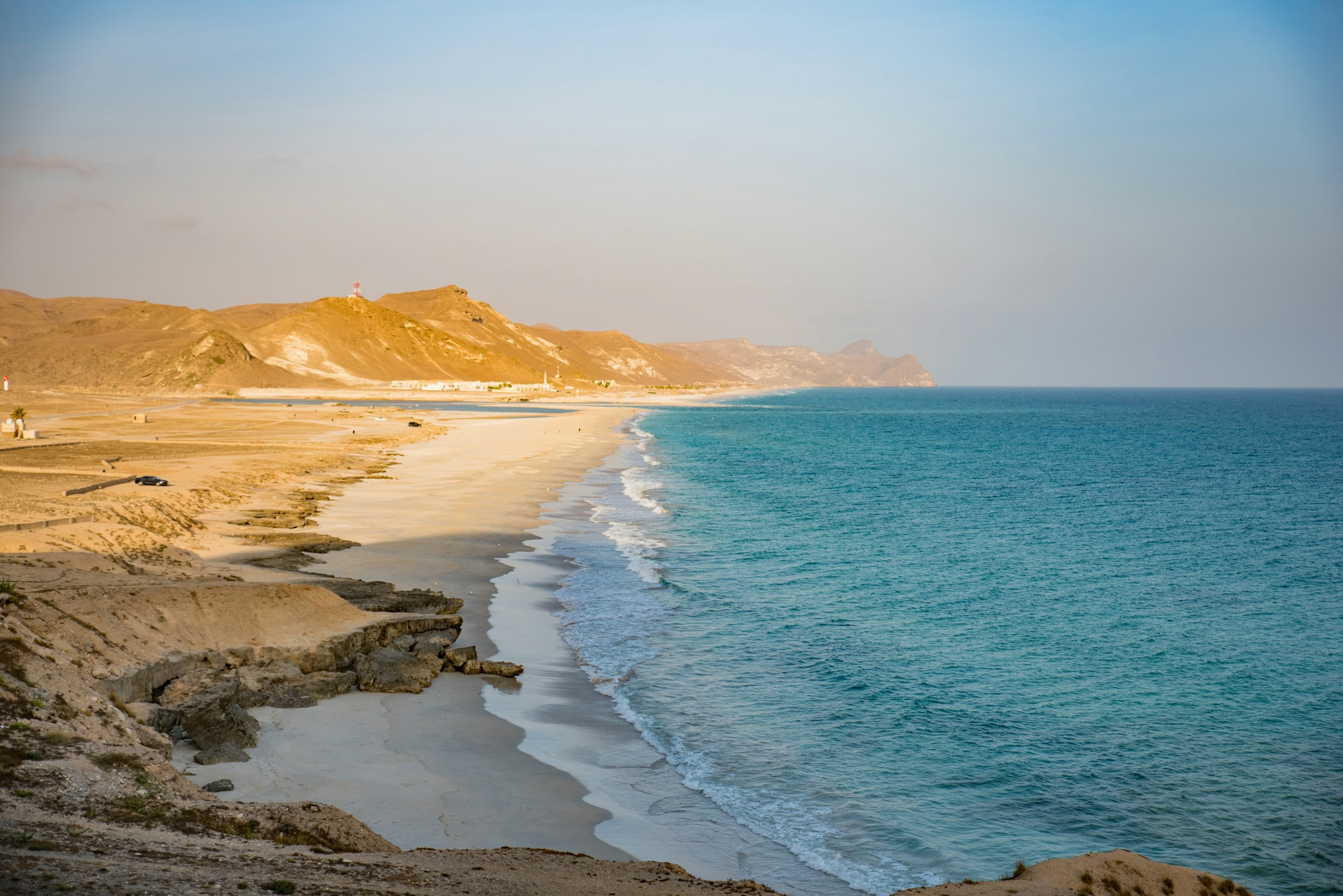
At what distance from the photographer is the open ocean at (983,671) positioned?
12141mm

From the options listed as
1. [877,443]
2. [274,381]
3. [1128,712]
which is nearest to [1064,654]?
[1128,712]

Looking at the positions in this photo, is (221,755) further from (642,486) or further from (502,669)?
(642,486)

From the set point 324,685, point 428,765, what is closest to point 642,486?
point 324,685

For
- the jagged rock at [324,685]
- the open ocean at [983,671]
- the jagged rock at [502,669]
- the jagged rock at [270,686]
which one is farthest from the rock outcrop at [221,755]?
the open ocean at [983,671]

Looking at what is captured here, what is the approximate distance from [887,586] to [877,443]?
7009 cm

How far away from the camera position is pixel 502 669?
1697cm

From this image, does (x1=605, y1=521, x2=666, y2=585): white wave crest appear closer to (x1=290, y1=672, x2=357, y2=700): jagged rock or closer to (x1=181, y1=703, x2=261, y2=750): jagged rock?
(x1=290, y1=672, x2=357, y2=700): jagged rock

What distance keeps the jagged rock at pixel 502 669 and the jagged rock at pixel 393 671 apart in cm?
88

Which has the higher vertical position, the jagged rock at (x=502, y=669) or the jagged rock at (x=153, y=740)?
the jagged rock at (x=153, y=740)

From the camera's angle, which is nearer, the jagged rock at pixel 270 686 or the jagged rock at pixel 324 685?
the jagged rock at pixel 270 686

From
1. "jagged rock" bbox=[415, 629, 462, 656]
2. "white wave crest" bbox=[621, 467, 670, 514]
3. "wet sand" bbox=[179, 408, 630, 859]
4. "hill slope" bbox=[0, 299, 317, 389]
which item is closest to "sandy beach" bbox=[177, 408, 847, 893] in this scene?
"wet sand" bbox=[179, 408, 630, 859]

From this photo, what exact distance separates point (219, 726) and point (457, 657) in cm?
537

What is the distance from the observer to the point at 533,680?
16953mm

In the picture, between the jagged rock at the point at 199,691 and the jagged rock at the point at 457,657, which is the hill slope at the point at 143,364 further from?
the jagged rock at the point at 199,691
